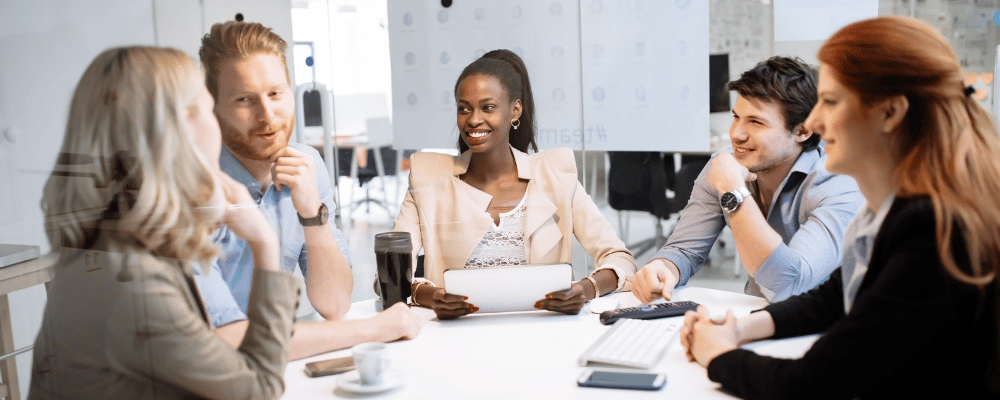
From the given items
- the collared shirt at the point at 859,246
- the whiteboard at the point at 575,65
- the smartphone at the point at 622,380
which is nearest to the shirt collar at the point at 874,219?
the collared shirt at the point at 859,246

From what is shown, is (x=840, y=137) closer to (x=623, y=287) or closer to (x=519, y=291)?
(x=519, y=291)

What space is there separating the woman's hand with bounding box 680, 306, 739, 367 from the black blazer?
17 cm

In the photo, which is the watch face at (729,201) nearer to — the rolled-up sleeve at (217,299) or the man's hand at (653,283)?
the man's hand at (653,283)

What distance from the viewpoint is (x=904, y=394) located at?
106 cm

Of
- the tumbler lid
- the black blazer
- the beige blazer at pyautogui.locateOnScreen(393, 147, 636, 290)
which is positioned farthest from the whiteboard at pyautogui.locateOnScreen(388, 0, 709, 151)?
the black blazer

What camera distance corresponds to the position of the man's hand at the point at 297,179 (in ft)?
5.09

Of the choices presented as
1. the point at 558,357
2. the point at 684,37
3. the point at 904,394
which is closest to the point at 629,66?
the point at 684,37

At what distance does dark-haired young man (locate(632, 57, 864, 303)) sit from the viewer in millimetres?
1861

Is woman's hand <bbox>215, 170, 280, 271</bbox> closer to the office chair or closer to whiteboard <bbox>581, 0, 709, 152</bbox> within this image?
whiteboard <bbox>581, 0, 709, 152</bbox>

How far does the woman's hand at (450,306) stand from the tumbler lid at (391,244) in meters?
0.16

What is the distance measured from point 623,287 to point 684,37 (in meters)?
1.56

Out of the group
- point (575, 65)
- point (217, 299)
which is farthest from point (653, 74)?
point (217, 299)

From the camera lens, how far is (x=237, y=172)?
1.43 metres

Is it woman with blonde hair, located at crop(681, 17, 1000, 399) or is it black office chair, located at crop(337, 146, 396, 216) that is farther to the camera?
black office chair, located at crop(337, 146, 396, 216)
